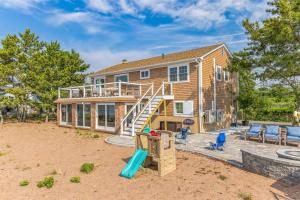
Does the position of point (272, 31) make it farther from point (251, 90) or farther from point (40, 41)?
point (40, 41)

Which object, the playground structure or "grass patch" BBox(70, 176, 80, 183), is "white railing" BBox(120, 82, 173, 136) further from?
"grass patch" BBox(70, 176, 80, 183)

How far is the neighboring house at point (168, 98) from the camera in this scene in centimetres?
1523

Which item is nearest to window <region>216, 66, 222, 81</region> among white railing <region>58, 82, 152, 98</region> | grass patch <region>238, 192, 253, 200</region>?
white railing <region>58, 82, 152, 98</region>

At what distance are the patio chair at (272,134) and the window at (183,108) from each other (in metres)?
5.20

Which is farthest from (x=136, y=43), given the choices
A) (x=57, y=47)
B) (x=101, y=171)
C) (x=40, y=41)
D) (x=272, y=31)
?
(x=101, y=171)

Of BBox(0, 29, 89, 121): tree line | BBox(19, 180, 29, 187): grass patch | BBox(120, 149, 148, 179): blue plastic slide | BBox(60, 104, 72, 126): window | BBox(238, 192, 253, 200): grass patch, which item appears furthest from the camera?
BBox(0, 29, 89, 121): tree line

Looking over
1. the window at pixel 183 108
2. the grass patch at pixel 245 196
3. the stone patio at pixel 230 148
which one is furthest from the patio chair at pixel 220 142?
the window at pixel 183 108

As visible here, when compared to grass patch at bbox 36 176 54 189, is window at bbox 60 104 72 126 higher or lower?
higher

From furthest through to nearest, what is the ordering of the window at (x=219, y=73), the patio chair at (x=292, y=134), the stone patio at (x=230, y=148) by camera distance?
the window at (x=219, y=73)
the patio chair at (x=292, y=134)
the stone patio at (x=230, y=148)

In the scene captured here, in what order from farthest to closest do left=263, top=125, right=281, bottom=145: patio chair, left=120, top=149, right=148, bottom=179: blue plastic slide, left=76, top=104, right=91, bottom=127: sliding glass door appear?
left=76, top=104, right=91, bottom=127: sliding glass door, left=263, top=125, right=281, bottom=145: patio chair, left=120, top=149, right=148, bottom=179: blue plastic slide

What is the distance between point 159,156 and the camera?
7344 mm

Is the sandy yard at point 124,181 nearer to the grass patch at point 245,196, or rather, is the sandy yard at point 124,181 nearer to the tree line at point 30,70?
the grass patch at point 245,196

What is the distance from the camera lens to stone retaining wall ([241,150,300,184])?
6412 millimetres

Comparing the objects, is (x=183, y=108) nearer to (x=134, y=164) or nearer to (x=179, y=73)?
(x=179, y=73)
